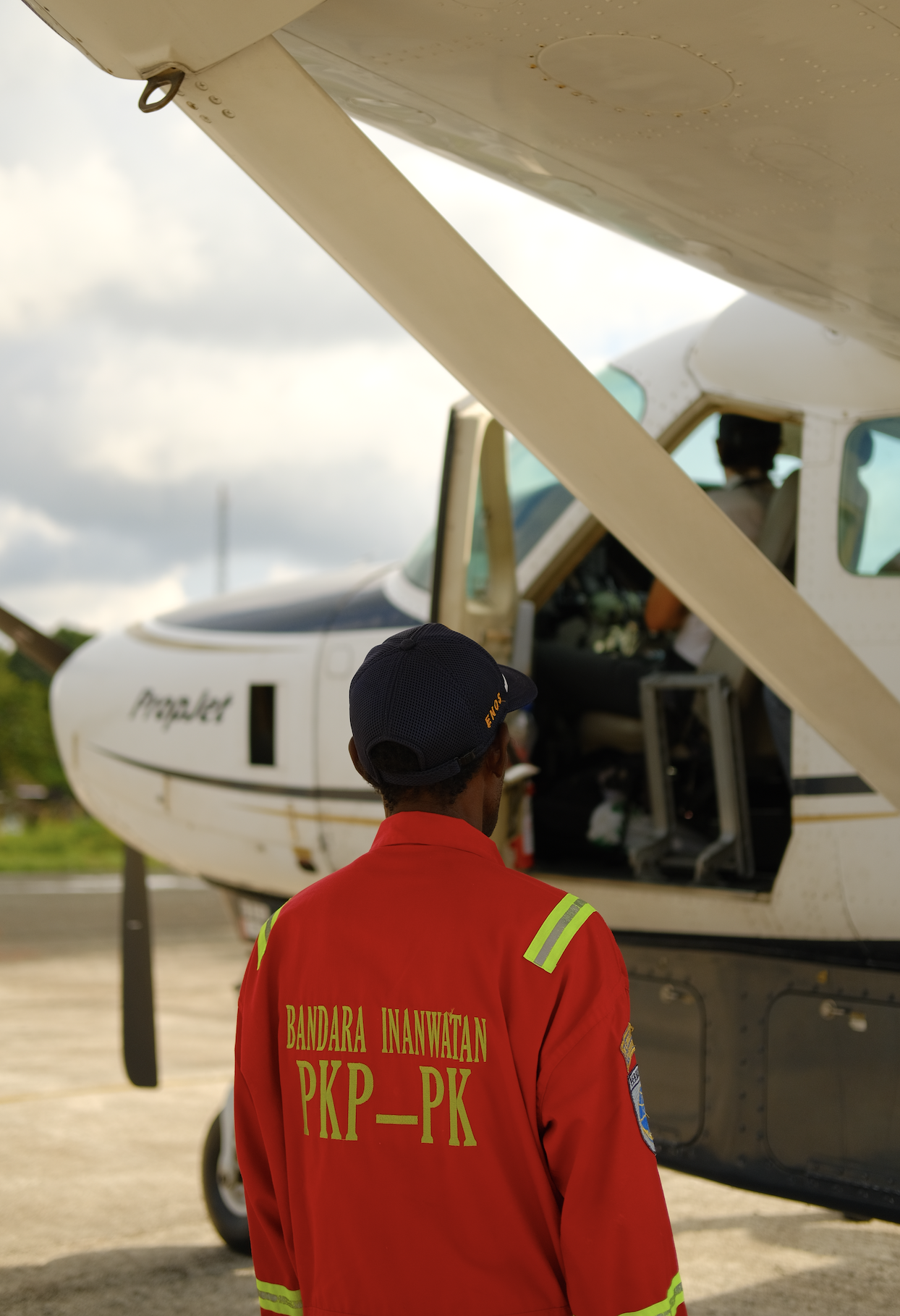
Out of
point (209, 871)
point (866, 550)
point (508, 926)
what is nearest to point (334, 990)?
point (508, 926)

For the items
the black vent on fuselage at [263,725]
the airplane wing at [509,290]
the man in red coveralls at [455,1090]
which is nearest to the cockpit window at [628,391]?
the airplane wing at [509,290]

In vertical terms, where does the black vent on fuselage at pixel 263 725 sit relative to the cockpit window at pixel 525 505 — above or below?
below

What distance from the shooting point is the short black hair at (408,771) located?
1.71 m

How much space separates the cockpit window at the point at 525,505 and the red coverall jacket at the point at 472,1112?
115 inches

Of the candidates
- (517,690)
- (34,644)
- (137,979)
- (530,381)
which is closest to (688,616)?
(530,381)

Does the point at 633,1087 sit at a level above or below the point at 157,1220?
above

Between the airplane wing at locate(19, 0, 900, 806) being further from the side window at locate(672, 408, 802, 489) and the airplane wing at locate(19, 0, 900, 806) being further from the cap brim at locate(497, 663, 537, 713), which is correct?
the side window at locate(672, 408, 802, 489)

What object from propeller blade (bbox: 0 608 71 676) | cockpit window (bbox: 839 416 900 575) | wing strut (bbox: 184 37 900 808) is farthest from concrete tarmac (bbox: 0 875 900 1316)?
wing strut (bbox: 184 37 900 808)

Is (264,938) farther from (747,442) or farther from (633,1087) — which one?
(747,442)

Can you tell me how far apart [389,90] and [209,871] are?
12.7 feet

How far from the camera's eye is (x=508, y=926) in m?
1.58

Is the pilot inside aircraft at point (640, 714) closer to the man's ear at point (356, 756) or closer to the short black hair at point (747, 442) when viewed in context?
the short black hair at point (747, 442)

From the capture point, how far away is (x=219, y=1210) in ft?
17.0

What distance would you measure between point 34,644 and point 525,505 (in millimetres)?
3044
